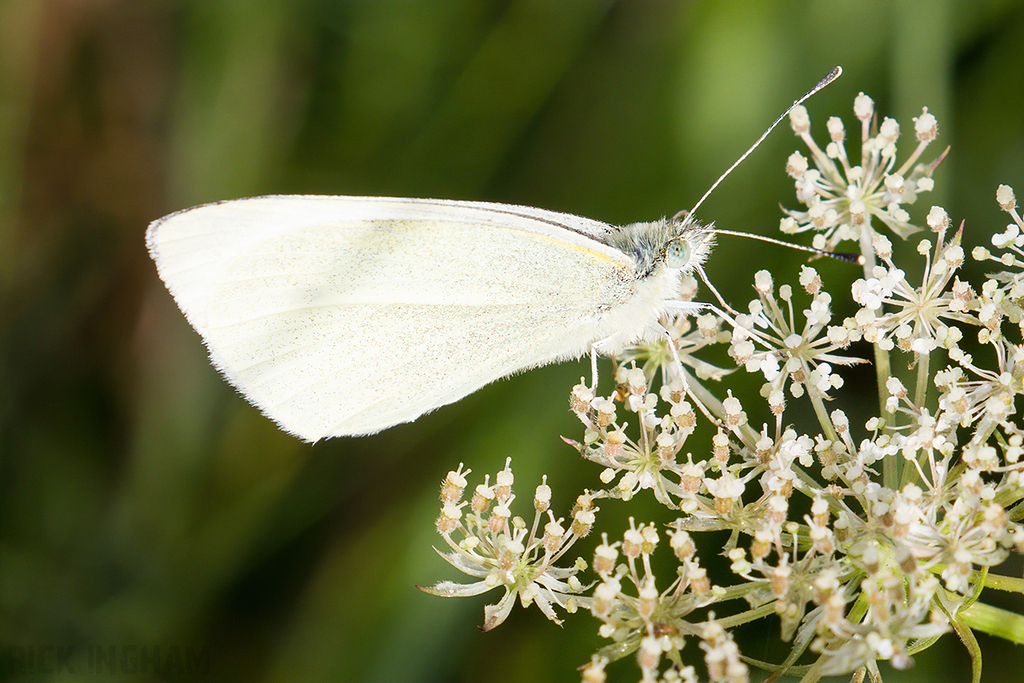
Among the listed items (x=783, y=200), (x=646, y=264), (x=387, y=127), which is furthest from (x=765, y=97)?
(x=387, y=127)

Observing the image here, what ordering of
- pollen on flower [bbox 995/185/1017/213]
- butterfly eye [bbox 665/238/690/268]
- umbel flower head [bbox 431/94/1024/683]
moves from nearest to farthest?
umbel flower head [bbox 431/94/1024/683], pollen on flower [bbox 995/185/1017/213], butterfly eye [bbox 665/238/690/268]

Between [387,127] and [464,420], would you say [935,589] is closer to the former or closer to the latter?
[464,420]

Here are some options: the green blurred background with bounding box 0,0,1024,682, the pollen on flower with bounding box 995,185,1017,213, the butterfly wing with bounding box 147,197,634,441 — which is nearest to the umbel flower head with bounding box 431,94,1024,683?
the pollen on flower with bounding box 995,185,1017,213

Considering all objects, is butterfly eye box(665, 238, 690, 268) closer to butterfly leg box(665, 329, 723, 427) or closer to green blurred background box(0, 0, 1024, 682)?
butterfly leg box(665, 329, 723, 427)

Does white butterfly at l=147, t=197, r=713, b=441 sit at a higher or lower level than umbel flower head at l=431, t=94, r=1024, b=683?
higher

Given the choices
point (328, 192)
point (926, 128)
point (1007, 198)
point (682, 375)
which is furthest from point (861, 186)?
point (328, 192)
